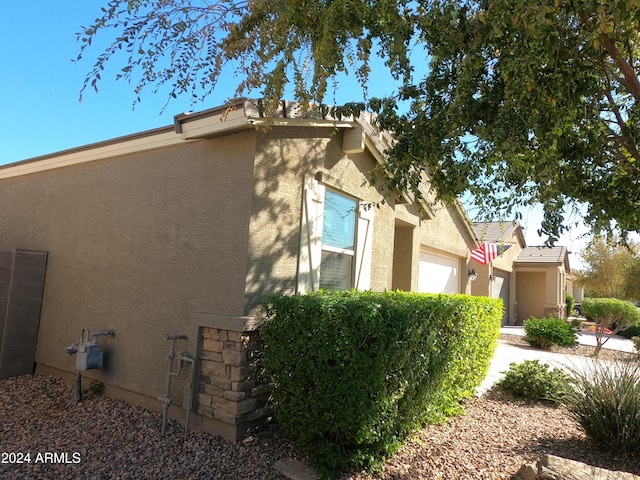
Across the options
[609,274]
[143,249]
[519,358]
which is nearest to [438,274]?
[519,358]

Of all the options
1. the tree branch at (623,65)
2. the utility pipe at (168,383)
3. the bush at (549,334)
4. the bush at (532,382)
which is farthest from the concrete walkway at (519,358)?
the utility pipe at (168,383)

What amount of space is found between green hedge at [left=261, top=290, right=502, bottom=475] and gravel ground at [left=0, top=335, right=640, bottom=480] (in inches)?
12.4

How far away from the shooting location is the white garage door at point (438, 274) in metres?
10.8

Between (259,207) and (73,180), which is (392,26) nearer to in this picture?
(259,207)

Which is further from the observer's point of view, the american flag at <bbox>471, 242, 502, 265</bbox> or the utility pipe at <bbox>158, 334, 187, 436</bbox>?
the american flag at <bbox>471, 242, 502, 265</bbox>

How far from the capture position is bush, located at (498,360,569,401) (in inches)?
266

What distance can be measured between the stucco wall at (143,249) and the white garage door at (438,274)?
652 centimetres

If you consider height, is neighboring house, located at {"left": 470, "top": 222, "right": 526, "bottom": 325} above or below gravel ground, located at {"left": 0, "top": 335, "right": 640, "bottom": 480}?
above

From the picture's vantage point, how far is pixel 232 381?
4.54 m

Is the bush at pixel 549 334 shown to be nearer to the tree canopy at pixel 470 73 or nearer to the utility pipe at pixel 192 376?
the tree canopy at pixel 470 73

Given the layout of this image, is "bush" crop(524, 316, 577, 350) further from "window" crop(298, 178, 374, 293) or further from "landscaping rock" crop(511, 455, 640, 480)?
"landscaping rock" crop(511, 455, 640, 480)

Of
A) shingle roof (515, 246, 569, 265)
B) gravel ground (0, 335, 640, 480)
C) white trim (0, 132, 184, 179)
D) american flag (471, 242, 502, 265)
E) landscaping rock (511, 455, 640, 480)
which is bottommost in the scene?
gravel ground (0, 335, 640, 480)

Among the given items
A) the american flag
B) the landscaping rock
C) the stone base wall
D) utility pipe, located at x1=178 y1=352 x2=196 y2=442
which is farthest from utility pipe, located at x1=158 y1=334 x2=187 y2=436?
the american flag

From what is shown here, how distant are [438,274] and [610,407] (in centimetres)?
716
